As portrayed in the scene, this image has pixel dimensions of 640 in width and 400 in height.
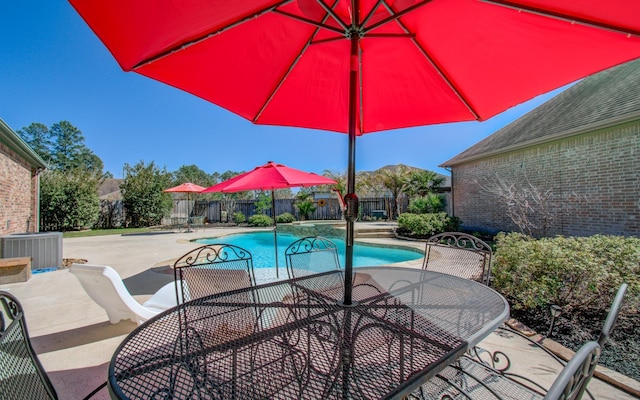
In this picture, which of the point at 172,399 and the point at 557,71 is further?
the point at 557,71

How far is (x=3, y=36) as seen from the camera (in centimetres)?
1538

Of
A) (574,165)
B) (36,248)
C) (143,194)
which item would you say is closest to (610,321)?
(36,248)

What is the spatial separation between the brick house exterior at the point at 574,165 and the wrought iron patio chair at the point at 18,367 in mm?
9071

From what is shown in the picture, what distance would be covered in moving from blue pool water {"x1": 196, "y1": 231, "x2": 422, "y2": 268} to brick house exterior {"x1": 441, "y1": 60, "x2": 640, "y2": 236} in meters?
3.55

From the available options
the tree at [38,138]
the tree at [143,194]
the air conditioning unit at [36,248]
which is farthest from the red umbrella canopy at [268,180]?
the tree at [38,138]

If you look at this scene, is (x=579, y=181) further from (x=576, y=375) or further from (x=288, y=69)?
(x=576, y=375)

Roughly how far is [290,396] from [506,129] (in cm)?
1358

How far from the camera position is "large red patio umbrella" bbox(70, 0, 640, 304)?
141 cm

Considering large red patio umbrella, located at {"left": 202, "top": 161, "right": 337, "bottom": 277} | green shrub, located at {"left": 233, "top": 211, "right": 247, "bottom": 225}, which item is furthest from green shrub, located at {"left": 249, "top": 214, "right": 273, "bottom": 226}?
large red patio umbrella, located at {"left": 202, "top": 161, "right": 337, "bottom": 277}

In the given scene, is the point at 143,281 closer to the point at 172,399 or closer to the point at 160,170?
the point at 172,399

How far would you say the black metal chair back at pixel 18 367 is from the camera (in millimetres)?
902

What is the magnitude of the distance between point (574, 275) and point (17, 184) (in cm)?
1169

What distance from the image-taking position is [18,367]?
3.30 feet

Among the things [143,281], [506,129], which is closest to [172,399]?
[143,281]
